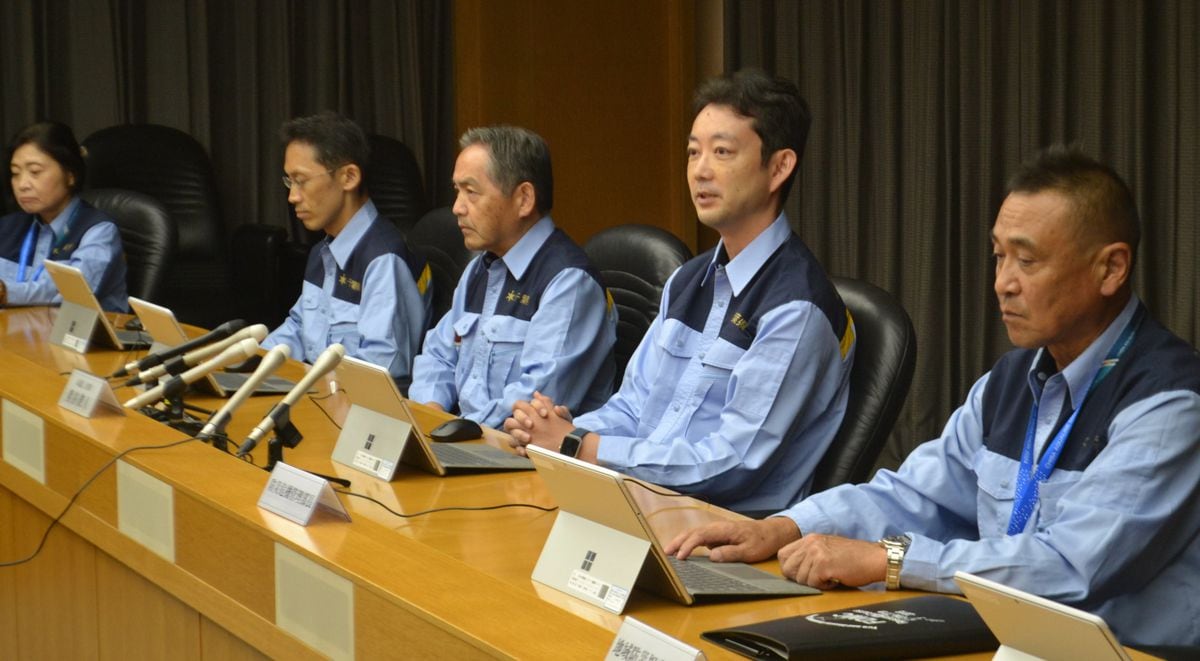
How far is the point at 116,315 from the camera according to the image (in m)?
4.12

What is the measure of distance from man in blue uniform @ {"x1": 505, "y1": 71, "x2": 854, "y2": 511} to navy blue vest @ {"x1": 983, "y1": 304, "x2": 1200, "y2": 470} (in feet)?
1.71

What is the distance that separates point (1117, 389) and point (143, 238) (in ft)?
11.9

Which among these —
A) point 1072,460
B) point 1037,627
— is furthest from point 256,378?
point 1037,627

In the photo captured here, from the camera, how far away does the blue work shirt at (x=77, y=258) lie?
14.1 ft

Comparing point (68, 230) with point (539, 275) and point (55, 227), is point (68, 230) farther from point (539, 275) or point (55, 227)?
point (539, 275)

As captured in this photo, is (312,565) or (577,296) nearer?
(312,565)

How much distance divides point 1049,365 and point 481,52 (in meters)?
4.51

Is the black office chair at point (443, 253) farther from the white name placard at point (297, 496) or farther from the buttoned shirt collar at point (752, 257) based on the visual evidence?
the white name placard at point (297, 496)

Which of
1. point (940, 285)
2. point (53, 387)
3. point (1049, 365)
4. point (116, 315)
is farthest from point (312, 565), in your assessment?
point (940, 285)

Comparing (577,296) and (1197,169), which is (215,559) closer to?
(577,296)

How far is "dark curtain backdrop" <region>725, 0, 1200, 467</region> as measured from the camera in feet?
14.4

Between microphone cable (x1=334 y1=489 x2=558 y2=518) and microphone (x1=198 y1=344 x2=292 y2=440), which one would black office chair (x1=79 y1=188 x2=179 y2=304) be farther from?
microphone cable (x1=334 y1=489 x2=558 y2=518)

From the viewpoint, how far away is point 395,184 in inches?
231

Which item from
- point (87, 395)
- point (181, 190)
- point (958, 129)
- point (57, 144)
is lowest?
point (87, 395)
